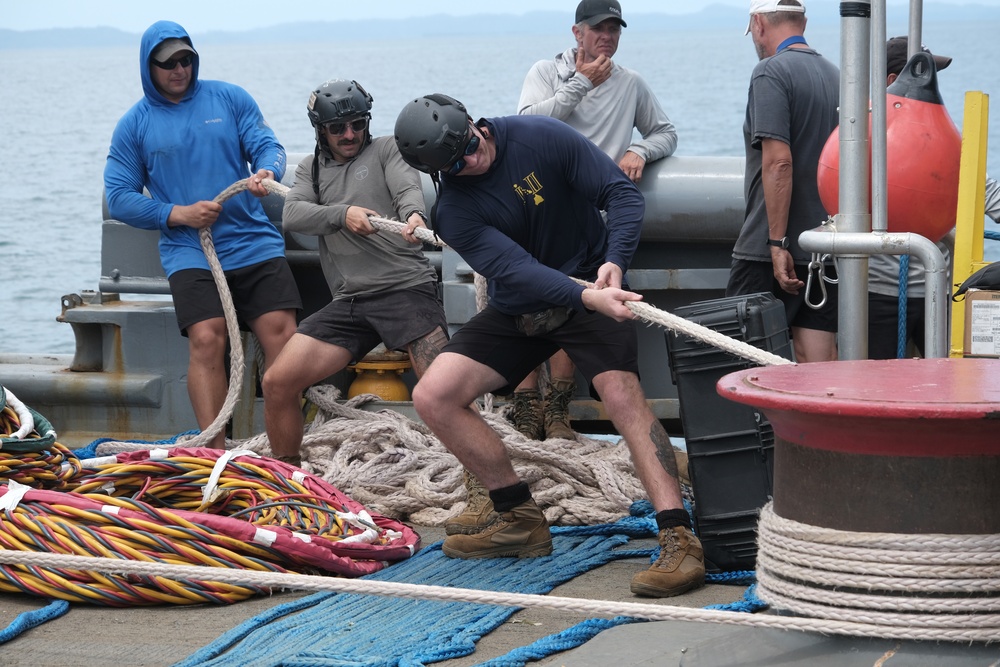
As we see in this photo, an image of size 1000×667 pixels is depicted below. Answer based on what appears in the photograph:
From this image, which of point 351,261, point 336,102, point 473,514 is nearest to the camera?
point 473,514

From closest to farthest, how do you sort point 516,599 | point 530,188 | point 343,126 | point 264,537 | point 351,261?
point 516,599 < point 264,537 < point 530,188 < point 343,126 < point 351,261

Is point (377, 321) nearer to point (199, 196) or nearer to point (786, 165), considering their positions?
point (199, 196)

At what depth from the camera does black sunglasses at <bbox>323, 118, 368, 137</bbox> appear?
5.56m

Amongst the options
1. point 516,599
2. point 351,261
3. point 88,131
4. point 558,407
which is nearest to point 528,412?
point 558,407

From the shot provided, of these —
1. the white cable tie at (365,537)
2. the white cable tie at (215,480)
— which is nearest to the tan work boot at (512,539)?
the white cable tie at (365,537)

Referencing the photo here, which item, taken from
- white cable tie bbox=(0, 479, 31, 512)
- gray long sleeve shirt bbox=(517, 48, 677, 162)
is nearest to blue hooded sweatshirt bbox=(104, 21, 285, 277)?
gray long sleeve shirt bbox=(517, 48, 677, 162)

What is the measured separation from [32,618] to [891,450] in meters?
2.68

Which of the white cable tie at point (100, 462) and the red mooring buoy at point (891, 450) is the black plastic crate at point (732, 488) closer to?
the red mooring buoy at point (891, 450)

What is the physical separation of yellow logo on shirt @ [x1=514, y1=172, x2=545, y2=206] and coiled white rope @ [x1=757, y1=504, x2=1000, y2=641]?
2196mm

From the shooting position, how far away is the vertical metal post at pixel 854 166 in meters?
3.40

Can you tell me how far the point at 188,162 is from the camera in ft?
20.2

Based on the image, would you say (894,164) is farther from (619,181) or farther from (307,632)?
(307,632)

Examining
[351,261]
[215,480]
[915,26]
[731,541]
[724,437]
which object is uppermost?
[915,26]

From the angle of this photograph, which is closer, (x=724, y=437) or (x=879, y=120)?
(x=879, y=120)
